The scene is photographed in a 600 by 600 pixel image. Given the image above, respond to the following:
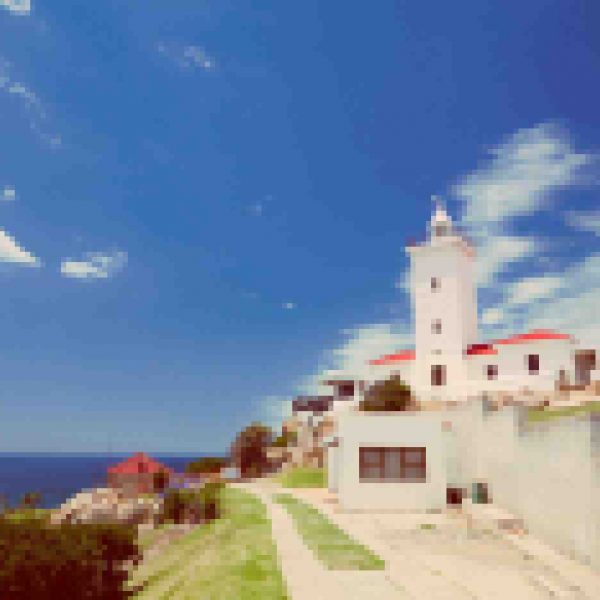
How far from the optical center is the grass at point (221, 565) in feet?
43.9

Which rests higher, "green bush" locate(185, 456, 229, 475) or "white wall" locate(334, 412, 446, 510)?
"white wall" locate(334, 412, 446, 510)

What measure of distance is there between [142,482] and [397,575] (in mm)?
34576

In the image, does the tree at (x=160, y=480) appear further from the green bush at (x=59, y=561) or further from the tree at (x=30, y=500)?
the green bush at (x=59, y=561)

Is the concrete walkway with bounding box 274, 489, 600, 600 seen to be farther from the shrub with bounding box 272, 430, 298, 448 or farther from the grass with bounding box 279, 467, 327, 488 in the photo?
the shrub with bounding box 272, 430, 298, 448

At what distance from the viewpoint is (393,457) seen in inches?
1025

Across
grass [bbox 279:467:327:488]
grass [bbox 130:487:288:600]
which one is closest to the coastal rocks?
grass [bbox 279:467:327:488]

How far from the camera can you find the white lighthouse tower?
144ft

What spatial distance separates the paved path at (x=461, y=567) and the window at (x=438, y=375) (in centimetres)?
2262

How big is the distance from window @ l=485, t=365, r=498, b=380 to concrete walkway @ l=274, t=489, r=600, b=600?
20597mm

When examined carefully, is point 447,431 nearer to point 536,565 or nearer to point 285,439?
point 536,565

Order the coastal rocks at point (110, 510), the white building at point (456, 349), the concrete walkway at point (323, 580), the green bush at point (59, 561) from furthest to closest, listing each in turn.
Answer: the white building at point (456, 349) → the coastal rocks at point (110, 510) → the green bush at point (59, 561) → the concrete walkway at point (323, 580)

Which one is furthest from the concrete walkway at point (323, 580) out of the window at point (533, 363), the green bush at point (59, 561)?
the window at point (533, 363)

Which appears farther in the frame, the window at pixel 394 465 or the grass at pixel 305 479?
the grass at pixel 305 479

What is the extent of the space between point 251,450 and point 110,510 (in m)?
16.3
